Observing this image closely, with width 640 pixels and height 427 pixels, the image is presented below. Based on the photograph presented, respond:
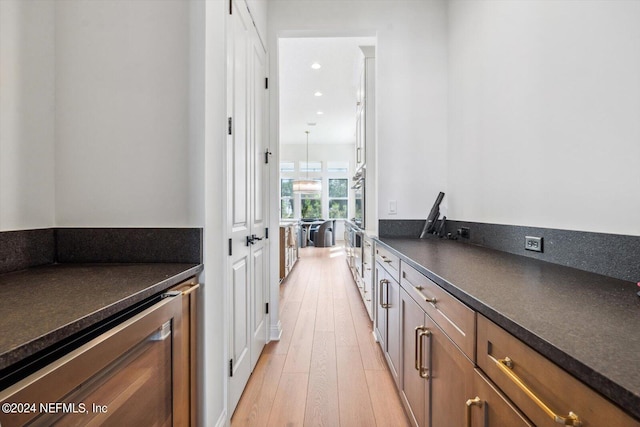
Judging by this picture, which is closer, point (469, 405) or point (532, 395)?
point (532, 395)

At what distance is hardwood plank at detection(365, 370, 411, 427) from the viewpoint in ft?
5.42

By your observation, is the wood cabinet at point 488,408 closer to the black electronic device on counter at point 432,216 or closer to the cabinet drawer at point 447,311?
the cabinet drawer at point 447,311

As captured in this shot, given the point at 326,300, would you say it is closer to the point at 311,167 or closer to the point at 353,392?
the point at 353,392

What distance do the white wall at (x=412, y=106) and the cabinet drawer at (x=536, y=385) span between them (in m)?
1.80

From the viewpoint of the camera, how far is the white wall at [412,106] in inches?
100.0

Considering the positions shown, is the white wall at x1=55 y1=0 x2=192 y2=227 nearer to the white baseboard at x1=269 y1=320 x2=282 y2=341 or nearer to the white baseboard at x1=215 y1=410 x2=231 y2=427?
the white baseboard at x1=215 y1=410 x2=231 y2=427

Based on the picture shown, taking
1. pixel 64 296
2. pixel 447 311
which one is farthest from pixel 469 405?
pixel 64 296

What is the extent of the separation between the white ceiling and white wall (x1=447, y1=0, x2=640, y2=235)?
180 centimetres

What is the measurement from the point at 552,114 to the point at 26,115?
83.0 inches

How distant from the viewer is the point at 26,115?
3.89 feet

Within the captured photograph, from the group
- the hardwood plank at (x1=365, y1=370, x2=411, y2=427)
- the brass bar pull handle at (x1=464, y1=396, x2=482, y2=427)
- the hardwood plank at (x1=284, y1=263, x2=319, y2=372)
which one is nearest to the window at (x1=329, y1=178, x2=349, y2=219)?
the hardwood plank at (x1=284, y1=263, x2=319, y2=372)

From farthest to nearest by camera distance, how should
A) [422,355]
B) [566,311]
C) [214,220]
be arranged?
[214,220], [422,355], [566,311]

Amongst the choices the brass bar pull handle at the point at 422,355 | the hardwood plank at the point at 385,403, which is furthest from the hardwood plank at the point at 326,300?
the brass bar pull handle at the point at 422,355

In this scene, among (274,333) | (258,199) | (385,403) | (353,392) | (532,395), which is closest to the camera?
(532,395)
